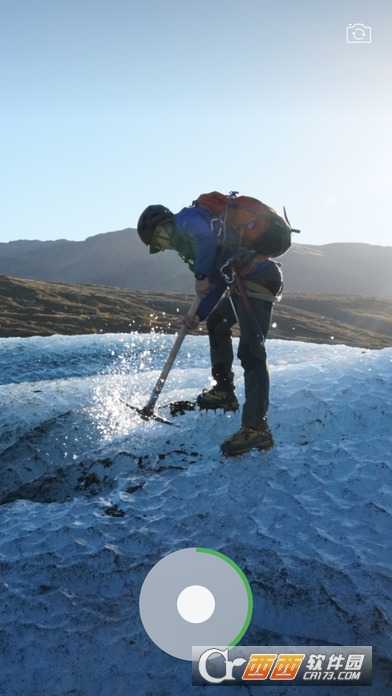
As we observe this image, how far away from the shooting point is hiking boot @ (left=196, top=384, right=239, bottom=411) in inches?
234

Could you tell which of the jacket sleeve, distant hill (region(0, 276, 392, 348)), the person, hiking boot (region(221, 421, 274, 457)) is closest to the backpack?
the person

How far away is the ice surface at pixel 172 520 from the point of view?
9.82 feet

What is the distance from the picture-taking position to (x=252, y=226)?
16.9 ft

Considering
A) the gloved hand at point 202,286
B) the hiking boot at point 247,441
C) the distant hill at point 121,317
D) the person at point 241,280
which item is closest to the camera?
the hiking boot at point 247,441

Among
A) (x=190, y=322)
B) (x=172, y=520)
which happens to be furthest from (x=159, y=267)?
(x=172, y=520)

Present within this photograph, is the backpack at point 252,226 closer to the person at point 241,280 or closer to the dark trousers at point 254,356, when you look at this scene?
the person at point 241,280

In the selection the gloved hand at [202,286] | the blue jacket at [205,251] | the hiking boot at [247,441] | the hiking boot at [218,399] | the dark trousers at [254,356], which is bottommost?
the hiking boot at [247,441]

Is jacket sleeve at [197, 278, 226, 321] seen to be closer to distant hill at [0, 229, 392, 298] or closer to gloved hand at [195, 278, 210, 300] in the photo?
gloved hand at [195, 278, 210, 300]

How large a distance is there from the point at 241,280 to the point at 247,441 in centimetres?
146

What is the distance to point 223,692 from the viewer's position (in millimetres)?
2773

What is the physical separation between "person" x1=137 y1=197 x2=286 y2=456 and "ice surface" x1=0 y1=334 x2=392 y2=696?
0.27m

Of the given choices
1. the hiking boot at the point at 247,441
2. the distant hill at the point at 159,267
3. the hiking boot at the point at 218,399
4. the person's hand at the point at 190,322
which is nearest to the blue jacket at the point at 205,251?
the person's hand at the point at 190,322

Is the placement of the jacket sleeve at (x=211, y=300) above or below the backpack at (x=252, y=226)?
below

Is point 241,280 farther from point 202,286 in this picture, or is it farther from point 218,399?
point 218,399
